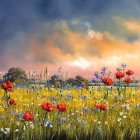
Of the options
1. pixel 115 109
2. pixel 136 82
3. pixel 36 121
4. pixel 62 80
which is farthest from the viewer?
pixel 62 80

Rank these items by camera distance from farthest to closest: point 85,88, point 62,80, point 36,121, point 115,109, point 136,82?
point 85,88 < point 62,80 < point 136,82 < point 115,109 < point 36,121

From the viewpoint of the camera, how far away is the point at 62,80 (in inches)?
651

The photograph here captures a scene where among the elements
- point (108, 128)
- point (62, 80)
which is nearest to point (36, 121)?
point (108, 128)

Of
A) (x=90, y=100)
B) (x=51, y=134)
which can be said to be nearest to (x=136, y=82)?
(x=90, y=100)

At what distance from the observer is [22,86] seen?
1662 centimetres

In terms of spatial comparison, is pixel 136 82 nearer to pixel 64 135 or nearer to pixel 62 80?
pixel 62 80

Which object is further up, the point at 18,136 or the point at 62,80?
the point at 62,80

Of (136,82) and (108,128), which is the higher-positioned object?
(136,82)

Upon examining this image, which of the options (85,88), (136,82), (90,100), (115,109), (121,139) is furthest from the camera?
(85,88)

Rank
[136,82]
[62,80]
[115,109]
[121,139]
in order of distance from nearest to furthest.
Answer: [121,139] < [115,109] < [136,82] < [62,80]

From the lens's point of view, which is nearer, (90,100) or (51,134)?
(51,134)

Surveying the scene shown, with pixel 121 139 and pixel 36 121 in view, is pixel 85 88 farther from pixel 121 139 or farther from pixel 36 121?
pixel 121 139

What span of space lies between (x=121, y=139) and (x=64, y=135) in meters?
0.91

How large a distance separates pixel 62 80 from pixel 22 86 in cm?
142
